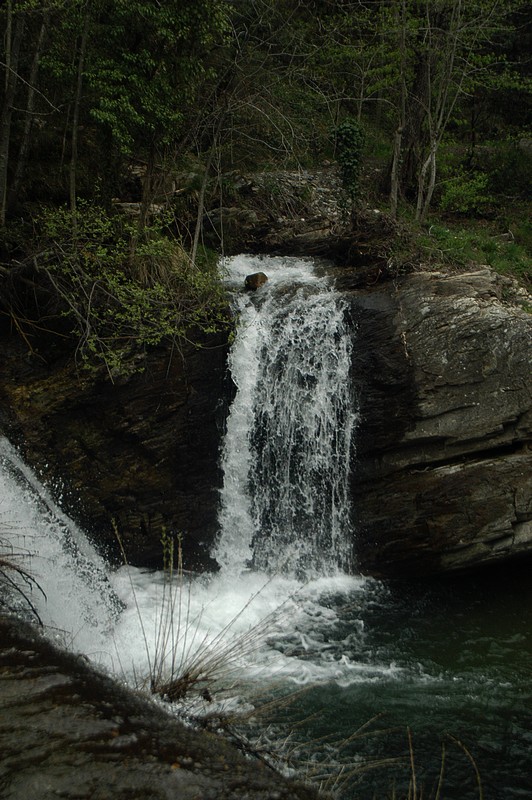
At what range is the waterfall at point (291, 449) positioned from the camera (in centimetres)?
812

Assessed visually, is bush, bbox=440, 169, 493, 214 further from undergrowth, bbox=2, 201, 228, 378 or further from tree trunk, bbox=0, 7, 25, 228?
tree trunk, bbox=0, 7, 25, 228

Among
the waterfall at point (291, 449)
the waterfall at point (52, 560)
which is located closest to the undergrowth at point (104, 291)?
the waterfall at point (291, 449)

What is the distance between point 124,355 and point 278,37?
7332 millimetres

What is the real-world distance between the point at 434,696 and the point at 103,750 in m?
3.59

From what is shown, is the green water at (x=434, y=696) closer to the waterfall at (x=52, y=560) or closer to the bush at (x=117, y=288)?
the waterfall at (x=52, y=560)

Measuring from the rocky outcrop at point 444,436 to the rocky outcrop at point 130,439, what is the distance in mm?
2052

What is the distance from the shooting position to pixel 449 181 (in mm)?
11664

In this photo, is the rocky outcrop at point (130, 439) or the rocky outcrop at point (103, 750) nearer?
the rocky outcrop at point (103, 750)

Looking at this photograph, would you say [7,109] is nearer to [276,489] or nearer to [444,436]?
[276,489]

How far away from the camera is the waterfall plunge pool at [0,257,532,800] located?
4766 mm

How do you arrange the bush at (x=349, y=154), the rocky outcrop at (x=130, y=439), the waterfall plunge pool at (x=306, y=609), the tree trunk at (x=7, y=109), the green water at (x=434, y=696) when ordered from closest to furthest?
the green water at (x=434, y=696) < the waterfall plunge pool at (x=306, y=609) < the tree trunk at (x=7, y=109) < the rocky outcrop at (x=130, y=439) < the bush at (x=349, y=154)

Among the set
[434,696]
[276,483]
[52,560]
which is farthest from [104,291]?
[434,696]

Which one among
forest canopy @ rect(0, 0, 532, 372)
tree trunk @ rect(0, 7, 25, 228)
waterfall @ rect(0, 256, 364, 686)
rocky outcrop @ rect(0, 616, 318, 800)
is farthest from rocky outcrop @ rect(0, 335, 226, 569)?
rocky outcrop @ rect(0, 616, 318, 800)

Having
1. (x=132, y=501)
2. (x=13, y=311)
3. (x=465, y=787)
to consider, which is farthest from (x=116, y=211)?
(x=465, y=787)
